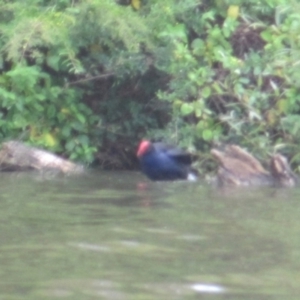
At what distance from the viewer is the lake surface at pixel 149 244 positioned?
15.4ft

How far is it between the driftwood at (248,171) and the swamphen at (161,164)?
0.51 m

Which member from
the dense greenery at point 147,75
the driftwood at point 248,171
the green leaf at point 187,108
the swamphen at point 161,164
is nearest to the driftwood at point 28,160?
the dense greenery at point 147,75

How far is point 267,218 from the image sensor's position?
684cm

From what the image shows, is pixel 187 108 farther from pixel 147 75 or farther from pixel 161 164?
pixel 147 75

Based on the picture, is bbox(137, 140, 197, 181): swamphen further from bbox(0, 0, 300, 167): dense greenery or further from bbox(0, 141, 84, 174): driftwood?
bbox(0, 141, 84, 174): driftwood

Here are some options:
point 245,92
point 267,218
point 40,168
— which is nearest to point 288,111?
point 245,92

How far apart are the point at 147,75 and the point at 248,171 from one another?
96.7 inches

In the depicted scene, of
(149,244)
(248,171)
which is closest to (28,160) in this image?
(248,171)

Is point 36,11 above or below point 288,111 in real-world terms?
above

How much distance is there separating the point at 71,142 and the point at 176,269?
20.3 feet

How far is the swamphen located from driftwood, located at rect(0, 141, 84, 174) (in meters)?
0.87

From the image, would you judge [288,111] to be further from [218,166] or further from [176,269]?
[176,269]

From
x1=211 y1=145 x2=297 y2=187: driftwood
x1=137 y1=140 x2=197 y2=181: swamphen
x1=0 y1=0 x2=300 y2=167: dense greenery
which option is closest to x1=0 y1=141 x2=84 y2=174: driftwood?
x1=0 y1=0 x2=300 y2=167: dense greenery

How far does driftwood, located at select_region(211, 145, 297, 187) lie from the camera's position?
934 centimetres
